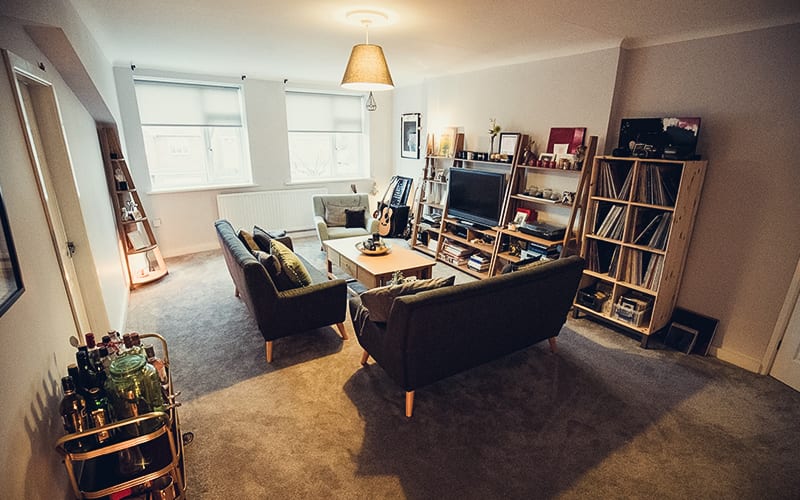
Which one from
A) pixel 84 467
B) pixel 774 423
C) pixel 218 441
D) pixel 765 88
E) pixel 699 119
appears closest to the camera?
pixel 84 467

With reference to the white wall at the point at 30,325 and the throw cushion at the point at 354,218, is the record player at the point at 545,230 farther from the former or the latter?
the white wall at the point at 30,325

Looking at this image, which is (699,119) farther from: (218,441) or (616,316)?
(218,441)

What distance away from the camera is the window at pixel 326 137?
19.4 feet

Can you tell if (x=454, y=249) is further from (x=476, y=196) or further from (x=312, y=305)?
(x=312, y=305)

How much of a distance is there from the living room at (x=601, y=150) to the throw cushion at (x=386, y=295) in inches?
59.6

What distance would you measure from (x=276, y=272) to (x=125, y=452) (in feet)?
4.53

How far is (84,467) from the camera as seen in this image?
70.2 inches

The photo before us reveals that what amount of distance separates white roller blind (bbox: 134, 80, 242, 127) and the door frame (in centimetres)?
610

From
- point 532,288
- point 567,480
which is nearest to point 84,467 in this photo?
point 567,480

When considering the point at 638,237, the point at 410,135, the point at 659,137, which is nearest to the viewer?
the point at 659,137

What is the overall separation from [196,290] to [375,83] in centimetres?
298

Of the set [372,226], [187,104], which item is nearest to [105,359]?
[372,226]

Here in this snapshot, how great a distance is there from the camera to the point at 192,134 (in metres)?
5.19

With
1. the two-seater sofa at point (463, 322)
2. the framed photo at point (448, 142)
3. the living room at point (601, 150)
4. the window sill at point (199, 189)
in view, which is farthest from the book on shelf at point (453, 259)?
the window sill at point (199, 189)
